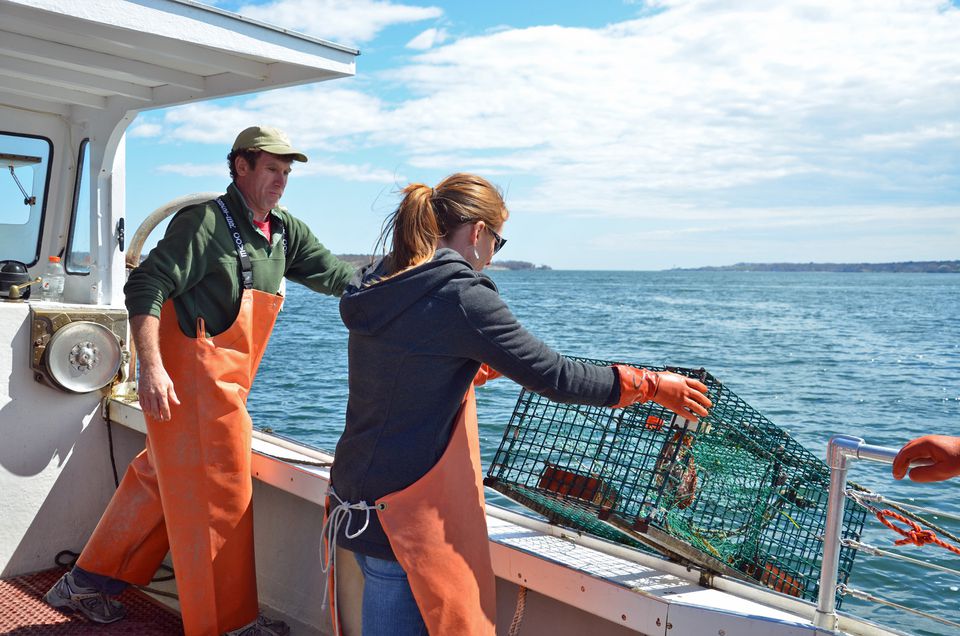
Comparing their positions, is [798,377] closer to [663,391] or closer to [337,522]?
[663,391]

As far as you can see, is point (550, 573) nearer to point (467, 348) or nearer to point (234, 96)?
point (467, 348)

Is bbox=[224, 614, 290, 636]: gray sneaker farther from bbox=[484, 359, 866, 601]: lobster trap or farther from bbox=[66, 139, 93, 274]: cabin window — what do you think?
bbox=[66, 139, 93, 274]: cabin window

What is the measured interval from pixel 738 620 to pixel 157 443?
1969 mm

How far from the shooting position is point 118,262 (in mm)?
4438

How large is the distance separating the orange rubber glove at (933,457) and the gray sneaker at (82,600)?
117 inches

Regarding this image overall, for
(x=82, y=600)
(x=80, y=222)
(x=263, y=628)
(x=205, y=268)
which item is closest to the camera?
(x=205, y=268)

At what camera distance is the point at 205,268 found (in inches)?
115

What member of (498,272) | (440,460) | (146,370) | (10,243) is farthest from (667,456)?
(498,272)

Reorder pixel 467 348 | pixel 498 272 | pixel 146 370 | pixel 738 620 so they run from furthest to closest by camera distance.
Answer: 1. pixel 498 272
2. pixel 146 370
3. pixel 738 620
4. pixel 467 348

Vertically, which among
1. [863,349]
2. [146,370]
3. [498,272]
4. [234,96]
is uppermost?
[498,272]

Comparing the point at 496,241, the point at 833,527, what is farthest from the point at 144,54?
the point at 833,527

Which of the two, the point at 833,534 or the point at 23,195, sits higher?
the point at 23,195

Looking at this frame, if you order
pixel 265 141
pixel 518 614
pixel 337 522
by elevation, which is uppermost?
pixel 265 141

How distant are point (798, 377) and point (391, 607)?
24.9 metres
